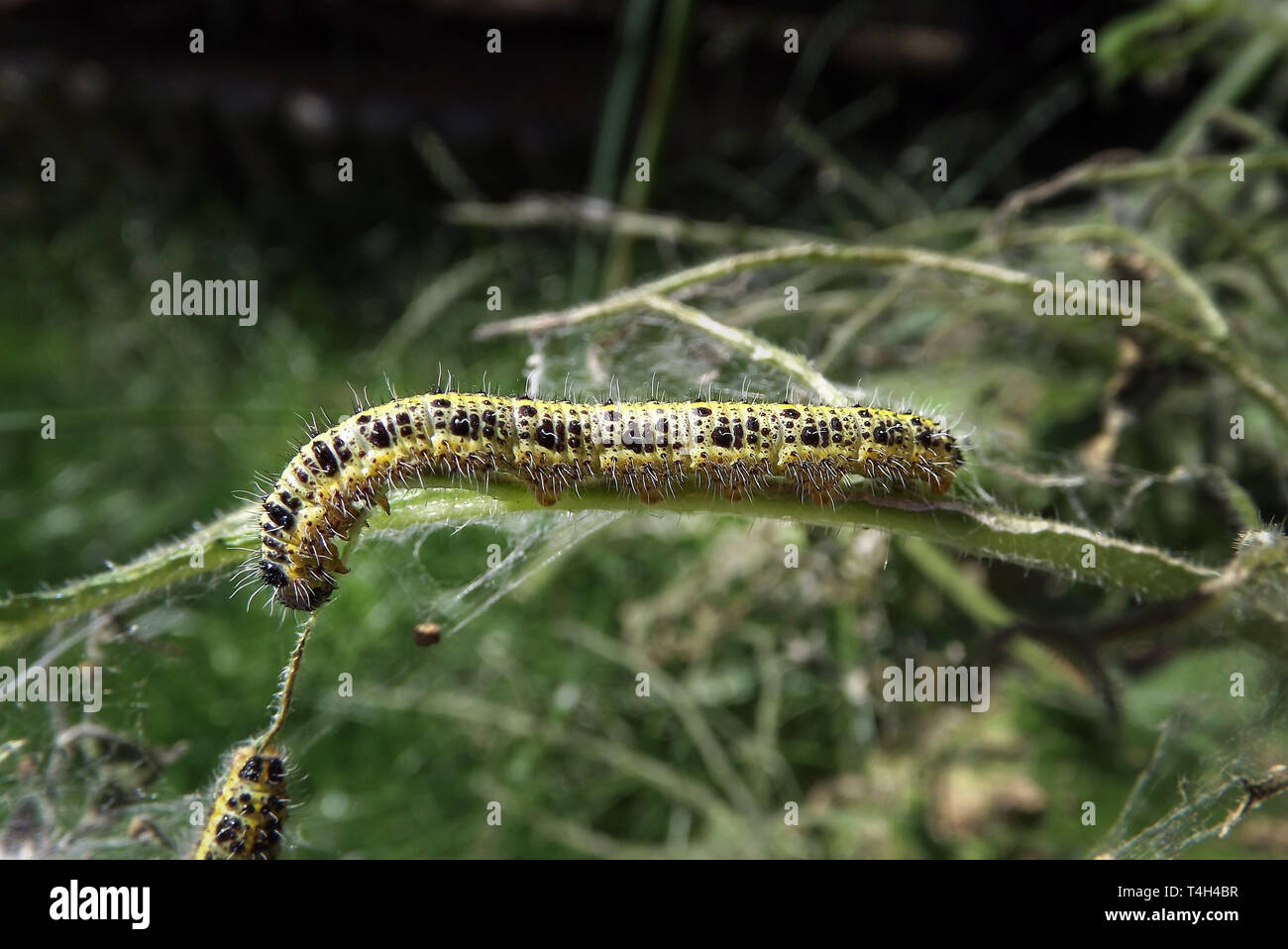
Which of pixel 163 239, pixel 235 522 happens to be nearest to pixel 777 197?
pixel 163 239

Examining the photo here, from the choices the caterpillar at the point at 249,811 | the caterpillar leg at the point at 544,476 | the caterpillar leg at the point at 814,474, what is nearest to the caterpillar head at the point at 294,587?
the caterpillar at the point at 249,811

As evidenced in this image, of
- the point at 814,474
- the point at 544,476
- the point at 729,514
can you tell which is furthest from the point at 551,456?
the point at 814,474

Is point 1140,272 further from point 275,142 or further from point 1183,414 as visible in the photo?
point 275,142

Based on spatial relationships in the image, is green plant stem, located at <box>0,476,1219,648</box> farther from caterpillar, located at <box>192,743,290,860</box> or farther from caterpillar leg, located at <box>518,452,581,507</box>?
caterpillar, located at <box>192,743,290,860</box>

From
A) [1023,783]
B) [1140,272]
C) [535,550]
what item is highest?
[1140,272]

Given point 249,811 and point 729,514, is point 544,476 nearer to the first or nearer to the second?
point 729,514

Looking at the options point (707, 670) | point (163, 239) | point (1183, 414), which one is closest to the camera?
point (1183, 414)

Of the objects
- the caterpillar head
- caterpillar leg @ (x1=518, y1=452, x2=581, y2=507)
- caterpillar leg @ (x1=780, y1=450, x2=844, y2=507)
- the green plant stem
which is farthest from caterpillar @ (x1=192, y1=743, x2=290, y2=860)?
caterpillar leg @ (x1=780, y1=450, x2=844, y2=507)
